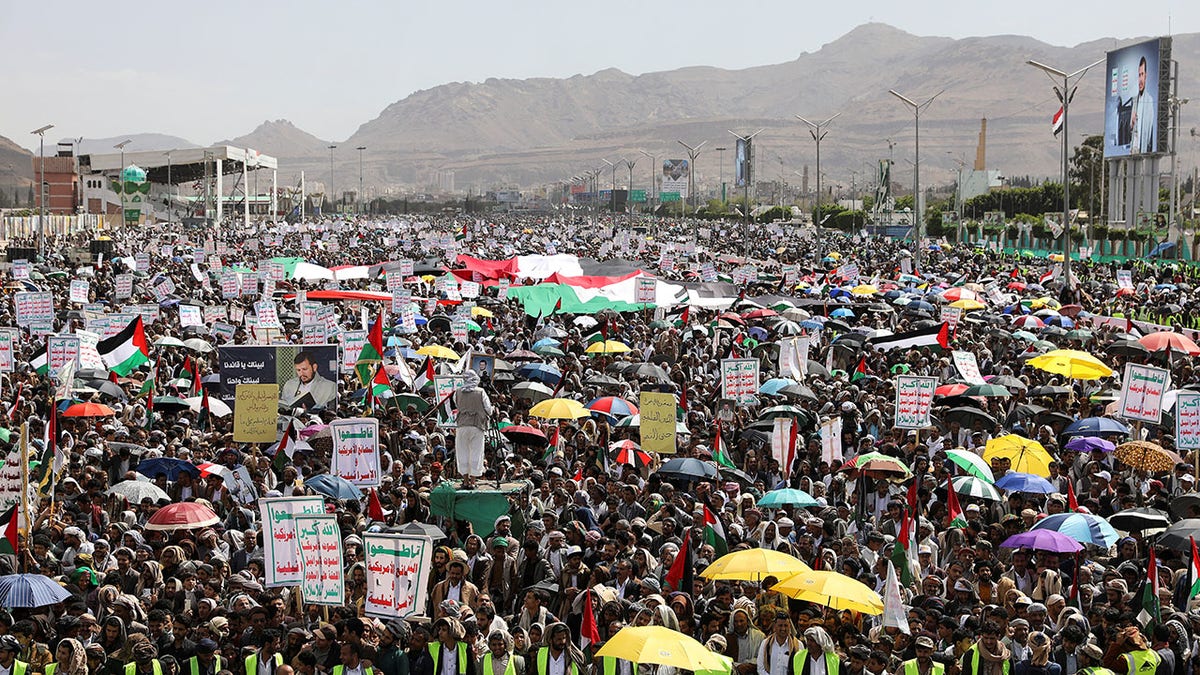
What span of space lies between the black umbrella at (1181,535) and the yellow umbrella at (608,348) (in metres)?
12.6

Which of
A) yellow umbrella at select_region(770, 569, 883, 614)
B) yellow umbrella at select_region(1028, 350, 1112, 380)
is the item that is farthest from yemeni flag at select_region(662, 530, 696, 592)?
yellow umbrella at select_region(1028, 350, 1112, 380)

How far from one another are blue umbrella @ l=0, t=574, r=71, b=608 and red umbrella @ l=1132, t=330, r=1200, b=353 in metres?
15.8

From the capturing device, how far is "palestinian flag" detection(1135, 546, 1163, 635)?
1001cm

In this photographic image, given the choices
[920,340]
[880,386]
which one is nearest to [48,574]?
[880,386]

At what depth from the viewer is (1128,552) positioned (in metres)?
11.4

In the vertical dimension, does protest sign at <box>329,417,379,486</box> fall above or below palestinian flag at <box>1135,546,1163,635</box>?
above

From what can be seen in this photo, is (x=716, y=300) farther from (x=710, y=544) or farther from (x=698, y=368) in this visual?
(x=710, y=544)

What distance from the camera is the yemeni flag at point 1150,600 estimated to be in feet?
32.8

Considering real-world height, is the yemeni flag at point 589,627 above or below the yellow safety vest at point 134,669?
above

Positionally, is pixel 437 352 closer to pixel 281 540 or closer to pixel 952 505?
pixel 952 505

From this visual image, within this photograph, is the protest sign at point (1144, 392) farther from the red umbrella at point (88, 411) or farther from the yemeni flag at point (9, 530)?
the red umbrella at point (88, 411)

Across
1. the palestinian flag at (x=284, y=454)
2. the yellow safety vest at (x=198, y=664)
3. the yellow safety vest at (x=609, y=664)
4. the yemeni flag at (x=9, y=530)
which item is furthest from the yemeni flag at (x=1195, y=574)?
the palestinian flag at (x=284, y=454)

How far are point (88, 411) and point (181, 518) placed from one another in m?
6.02

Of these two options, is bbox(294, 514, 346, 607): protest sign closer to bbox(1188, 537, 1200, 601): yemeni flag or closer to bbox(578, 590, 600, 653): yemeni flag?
bbox(578, 590, 600, 653): yemeni flag
